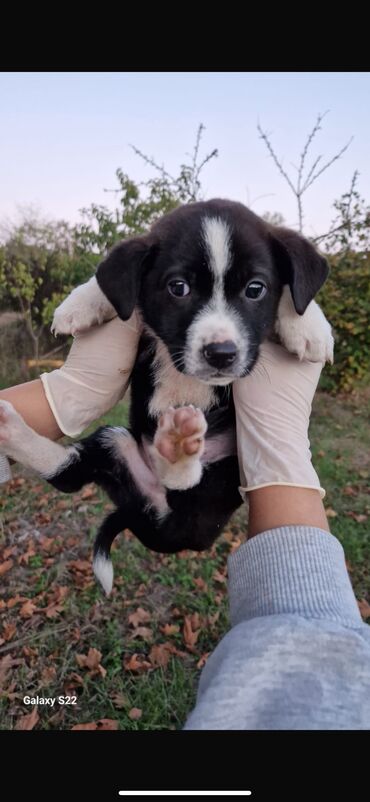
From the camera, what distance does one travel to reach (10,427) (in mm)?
1838

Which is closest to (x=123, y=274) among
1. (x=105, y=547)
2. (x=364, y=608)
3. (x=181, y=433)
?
(x=181, y=433)

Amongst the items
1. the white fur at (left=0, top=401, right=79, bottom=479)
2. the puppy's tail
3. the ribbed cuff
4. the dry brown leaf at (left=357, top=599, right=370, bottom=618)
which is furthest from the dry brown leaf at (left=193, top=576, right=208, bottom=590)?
the ribbed cuff

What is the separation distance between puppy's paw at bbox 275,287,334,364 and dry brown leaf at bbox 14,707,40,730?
5.36 feet

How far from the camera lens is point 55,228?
269 cm

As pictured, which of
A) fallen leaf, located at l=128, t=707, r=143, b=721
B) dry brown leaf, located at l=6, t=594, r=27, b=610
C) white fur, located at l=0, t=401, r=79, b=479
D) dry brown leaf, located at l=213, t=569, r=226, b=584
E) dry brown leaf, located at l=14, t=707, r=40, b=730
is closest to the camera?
white fur, located at l=0, t=401, r=79, b=479

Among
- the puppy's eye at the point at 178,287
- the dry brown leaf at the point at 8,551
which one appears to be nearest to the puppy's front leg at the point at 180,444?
the puppy's eye at the point at 178,287

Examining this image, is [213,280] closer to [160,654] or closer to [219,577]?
[160,654]

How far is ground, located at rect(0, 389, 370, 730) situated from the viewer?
2520 millimetres

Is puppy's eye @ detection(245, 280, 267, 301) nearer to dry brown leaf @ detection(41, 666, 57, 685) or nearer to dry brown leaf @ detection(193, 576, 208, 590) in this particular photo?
dry brown leaf @ detection(41, 666, 57, 685)

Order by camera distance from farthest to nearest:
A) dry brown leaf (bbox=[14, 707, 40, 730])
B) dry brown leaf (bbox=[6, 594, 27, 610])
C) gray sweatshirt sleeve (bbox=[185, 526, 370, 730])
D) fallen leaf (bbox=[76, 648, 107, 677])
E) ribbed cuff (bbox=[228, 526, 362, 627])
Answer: dry brown leaf (bbox=[6, 594, 27, 610])
fallen leaf (bbox=[76, 648, 107, 677])
dry brown leaf (bbox=[14, 707, 40, 730])
ribbed cuff (bbox=[228, 526, 362, 627])
gray sweatshirt sleeve (bbox=[185, 526, 370, 730])

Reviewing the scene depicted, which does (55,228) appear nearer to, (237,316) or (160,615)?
(237,316)

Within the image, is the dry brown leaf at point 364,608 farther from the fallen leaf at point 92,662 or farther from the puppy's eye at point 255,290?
the puppy's eye at point 255,290

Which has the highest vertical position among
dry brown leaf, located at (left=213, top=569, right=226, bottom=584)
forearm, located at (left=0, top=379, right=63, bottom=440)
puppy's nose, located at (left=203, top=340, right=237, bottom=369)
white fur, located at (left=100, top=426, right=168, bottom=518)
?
puppy's nose, located at (left=203, top=340, right=237, bottom=369)
